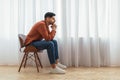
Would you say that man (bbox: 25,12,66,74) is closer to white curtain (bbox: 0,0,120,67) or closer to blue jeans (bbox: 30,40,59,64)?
blue jeans (bbox: 30,40,59,64)

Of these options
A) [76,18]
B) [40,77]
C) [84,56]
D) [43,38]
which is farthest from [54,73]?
[76,18]

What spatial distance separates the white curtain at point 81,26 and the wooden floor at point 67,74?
0.30 m

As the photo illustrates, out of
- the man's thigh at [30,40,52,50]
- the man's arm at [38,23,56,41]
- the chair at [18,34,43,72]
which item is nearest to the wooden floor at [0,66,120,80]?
the chair at [18,34,43,72]

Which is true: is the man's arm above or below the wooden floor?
above

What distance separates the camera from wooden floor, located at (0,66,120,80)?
399cm

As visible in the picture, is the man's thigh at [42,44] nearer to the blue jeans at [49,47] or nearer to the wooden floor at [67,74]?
the blue jeans at [49,47]

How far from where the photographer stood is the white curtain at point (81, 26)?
4.95 m

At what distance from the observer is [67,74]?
4258mm

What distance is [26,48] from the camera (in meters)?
4.45

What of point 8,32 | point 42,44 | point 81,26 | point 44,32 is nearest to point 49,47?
point 42,44

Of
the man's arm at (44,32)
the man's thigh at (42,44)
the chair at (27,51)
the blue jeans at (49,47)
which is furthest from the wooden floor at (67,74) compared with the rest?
the man's arm at (44,32)

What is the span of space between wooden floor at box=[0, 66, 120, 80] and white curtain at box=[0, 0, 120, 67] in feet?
0.98

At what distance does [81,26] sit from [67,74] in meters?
1.18

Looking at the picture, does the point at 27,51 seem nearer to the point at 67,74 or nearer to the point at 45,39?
the point at 45,39
